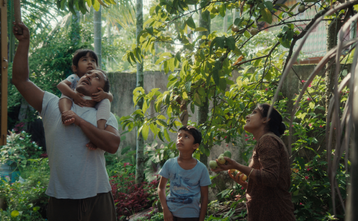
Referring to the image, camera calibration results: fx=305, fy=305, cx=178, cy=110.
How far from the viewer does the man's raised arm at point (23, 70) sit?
152cm

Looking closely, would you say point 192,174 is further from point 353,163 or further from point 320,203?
point 353,163

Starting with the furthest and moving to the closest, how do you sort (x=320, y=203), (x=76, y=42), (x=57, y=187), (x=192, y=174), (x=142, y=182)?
(x=76, y=42)
(x=142, y=182)
(x=320, y=203)
(x=192, y=174)
(x=57, y=187)

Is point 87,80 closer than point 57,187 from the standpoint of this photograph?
No

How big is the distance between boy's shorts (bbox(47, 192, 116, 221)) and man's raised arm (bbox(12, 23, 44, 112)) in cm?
55

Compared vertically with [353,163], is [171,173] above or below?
below

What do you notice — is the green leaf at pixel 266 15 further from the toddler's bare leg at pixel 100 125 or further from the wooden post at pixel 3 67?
the wooden post at pixel 3 67

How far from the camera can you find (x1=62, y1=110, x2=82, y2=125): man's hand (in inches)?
59.2

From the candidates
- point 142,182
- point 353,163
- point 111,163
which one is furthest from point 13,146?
point 353,163

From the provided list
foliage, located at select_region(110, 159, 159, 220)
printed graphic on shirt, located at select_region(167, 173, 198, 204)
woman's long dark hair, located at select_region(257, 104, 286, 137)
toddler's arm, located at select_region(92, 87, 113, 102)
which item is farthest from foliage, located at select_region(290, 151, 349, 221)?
foliage, located at select_region(110, 159, 159, 220)

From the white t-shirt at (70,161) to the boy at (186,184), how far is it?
81 centimetres

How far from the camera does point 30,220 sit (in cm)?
323

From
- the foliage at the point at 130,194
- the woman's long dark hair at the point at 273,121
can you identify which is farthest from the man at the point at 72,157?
the foliage at the point at 130,194

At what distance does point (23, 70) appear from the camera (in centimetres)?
156

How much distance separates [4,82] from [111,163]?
4.62 meters
